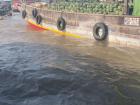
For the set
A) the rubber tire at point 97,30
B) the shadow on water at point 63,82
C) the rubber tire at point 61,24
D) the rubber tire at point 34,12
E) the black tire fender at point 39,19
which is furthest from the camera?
the rubber tire at point 34,12

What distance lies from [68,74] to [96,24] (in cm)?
924

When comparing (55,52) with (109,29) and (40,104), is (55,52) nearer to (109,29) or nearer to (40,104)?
(109,29)

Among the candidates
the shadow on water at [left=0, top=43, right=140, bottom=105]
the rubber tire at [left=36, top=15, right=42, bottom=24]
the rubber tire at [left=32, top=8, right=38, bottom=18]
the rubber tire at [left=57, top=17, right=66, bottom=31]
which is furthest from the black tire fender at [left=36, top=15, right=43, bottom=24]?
the shadow on water at [left=0, top=43, right=140, bottom=105]

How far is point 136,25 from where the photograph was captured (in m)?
18.6

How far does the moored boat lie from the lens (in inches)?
755

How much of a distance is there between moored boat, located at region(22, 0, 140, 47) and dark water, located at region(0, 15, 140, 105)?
98cm

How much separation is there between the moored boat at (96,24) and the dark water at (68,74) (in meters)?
0.98

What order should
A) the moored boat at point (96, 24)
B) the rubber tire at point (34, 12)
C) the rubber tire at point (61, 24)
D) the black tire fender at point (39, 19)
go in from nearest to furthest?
the moored boat at point (96, 24) < the rubber tire at point (61, 24) < the black tire fender at point (39, 19) < the rubber tire at point (34, 12)

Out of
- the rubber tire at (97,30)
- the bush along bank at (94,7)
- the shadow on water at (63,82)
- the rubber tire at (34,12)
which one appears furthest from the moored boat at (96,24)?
the shadow on water at (63,82)

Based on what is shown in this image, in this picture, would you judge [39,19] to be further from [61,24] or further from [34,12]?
[61,24]

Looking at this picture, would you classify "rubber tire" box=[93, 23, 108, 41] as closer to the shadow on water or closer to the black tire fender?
the shadow on water

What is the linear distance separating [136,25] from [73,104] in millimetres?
10912

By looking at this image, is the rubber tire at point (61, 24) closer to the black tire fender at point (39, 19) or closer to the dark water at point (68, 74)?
the dark water at point (68, 74)

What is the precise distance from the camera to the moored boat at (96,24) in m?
19.2
